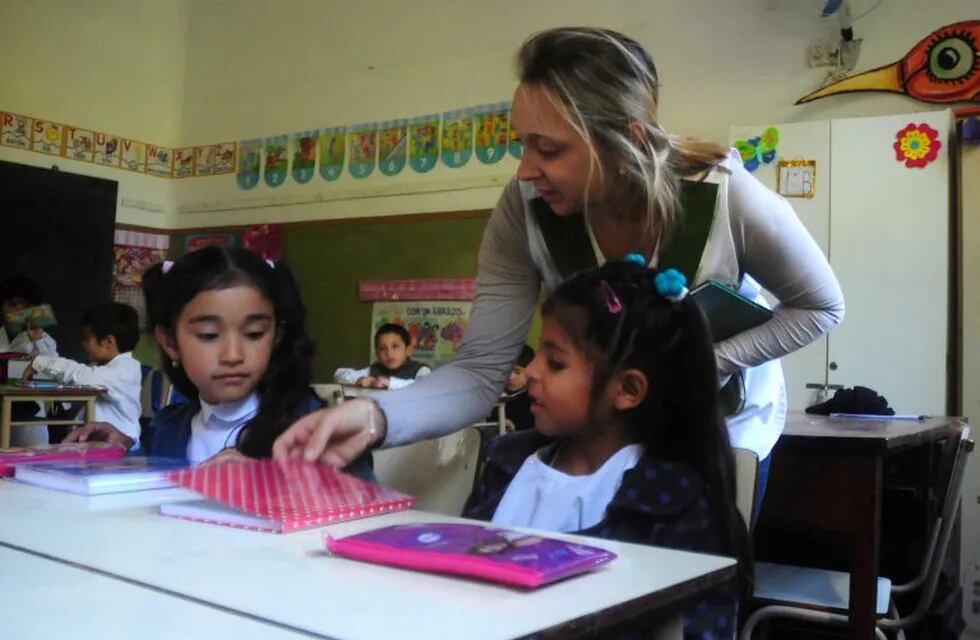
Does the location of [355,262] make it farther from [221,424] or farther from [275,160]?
[221,424]

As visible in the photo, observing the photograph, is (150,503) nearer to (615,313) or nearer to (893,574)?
(615,313)

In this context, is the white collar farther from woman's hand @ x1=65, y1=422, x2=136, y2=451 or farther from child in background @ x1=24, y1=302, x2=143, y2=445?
child in background @ x1=24, y1=302, x2=143, y2=445

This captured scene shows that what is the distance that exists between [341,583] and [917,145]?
379 cm

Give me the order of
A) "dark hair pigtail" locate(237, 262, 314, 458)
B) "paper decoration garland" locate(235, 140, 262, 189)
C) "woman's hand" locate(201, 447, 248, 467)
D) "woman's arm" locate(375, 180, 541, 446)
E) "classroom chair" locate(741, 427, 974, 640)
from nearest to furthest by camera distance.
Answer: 1. "woman's hand" locate(201, 447, 248, 467)
2. "woman's arm" locate(375, 180, 541, 446)
3. "dark hair pigtail" locate(237, 262, 314, 458)
4. "classroom chair" locate(741, 427, 974, 640)
5. "paper decoration garland" locate(235, 140, 262, 189)

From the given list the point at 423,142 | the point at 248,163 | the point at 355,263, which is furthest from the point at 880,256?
the point at 248,163

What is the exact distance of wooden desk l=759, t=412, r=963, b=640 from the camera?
1583 mm

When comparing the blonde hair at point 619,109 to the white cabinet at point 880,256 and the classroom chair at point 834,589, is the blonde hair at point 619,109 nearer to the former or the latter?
the classroom chair at point 834,589

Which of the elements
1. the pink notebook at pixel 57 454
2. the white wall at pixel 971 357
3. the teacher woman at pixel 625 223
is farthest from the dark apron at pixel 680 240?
the white wall at pixel 971 357

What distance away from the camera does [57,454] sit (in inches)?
52.5

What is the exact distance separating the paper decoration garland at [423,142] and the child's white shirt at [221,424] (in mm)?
4057

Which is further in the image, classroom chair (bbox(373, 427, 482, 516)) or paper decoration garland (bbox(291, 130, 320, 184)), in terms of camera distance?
paper decoration garland (bbox(291, 130, 320, 184))

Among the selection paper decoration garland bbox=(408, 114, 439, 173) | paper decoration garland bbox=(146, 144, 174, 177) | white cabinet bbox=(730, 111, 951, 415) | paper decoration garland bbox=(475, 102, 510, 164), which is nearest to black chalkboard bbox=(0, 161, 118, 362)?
paper decoration garland bbox=(146, 144, 174, 177)

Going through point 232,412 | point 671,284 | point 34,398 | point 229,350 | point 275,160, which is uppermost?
point 275,160

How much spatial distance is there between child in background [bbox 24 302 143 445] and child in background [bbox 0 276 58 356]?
36.6 inches
